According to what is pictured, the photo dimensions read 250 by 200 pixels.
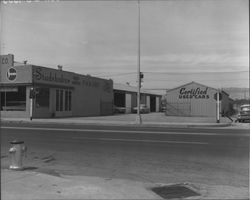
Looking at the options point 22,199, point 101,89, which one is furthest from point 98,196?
point 101,89

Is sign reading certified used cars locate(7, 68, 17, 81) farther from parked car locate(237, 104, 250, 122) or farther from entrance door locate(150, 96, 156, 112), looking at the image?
entrance door locate(150, 96, 156, 112)

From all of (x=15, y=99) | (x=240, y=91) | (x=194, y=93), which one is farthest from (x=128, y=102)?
(x=240, y=91)

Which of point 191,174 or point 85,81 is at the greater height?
point 85,81

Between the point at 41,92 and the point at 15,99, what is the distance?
8.41ft

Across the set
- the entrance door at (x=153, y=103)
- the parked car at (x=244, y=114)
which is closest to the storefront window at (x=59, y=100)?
the parked car at (x=244, y=114)

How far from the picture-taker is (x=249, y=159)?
10.3m

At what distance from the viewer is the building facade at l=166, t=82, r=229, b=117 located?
5075 cm

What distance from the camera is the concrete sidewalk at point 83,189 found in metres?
6.28

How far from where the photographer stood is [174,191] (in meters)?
6.95

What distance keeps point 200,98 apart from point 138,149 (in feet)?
131

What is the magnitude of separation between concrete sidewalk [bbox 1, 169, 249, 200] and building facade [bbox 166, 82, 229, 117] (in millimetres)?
43839

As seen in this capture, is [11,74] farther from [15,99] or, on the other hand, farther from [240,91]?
[240,91]

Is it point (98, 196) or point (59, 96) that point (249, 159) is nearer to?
point (98, 196)

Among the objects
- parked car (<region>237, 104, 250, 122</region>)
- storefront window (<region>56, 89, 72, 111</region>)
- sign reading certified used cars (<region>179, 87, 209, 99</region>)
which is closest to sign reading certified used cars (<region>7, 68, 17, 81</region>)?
storefront window (<region>56, 89, 72, 111</region>)
